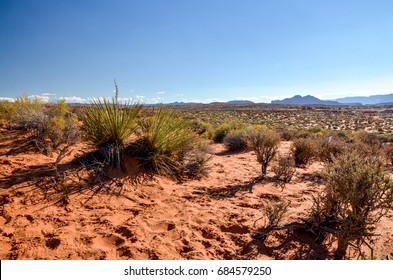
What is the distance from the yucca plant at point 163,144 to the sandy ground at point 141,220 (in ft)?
1.24

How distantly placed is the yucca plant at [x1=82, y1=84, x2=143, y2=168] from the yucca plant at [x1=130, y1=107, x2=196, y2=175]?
0.38 m

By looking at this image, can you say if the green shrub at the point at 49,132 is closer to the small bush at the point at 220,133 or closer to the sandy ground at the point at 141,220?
the sandy ground at the point at 141,220

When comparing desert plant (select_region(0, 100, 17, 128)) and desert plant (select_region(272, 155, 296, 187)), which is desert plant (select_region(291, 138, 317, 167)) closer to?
desert plant (select_region(272, 155, 296, 187))

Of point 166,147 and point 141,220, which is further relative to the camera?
point 166,147

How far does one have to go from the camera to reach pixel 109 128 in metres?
5.04

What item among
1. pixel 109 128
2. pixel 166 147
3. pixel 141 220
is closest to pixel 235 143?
pixel 166 147

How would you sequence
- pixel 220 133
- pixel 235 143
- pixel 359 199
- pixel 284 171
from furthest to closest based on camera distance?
pixel 220 133
pixel 235 143
pixel 284 171
pixel 359 199

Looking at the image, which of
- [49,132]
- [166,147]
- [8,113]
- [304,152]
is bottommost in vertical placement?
[304,152]

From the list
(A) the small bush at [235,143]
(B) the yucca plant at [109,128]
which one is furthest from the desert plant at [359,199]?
(A) the small bush at [235,143]

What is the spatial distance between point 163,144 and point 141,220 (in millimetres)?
1968

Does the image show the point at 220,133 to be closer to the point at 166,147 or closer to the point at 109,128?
the point at 166,147

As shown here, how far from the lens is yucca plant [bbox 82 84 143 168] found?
5027mm

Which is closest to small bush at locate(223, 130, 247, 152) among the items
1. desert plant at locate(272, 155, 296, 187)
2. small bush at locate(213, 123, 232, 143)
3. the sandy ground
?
small bush at locate(213, 123, 232, 143)

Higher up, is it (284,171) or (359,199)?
(359,199)
